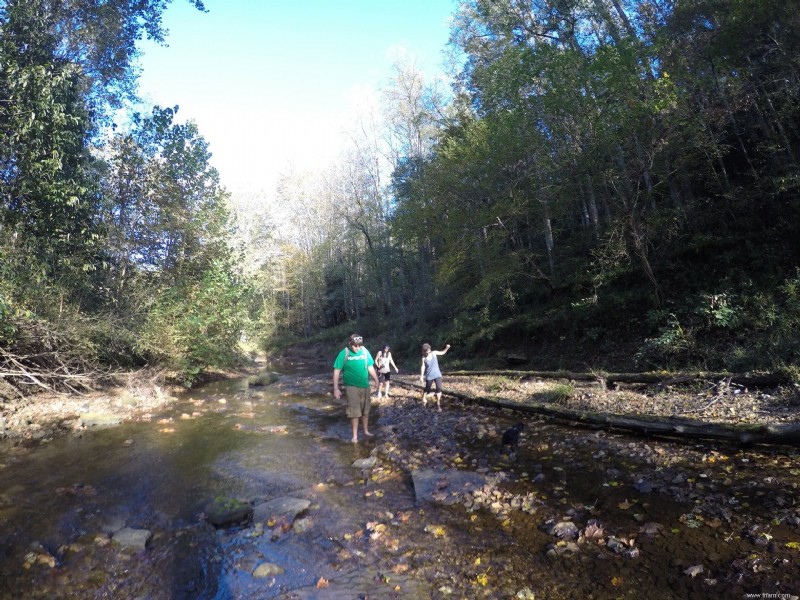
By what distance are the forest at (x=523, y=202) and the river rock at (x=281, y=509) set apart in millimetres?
7848

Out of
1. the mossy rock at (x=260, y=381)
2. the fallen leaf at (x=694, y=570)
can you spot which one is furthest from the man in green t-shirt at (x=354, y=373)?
the mossy rock at (x=260, y=381)

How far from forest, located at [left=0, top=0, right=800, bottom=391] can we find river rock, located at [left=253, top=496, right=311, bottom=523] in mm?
→ 7848

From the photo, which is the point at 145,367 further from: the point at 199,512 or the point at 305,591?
the point at 305,591

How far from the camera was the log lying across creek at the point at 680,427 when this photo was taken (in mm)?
5715

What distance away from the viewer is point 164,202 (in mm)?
17703

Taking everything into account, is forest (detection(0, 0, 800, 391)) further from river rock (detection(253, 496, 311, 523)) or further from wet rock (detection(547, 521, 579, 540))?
river rock (detection(253, 496, 311, 523))

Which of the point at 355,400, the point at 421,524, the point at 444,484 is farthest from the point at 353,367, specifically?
the point at 421,524

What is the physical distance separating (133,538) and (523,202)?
1581 centimetres

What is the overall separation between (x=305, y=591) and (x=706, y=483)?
457 cm

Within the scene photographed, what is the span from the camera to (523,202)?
1703cm

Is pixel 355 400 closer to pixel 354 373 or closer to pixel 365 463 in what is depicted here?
pixel 354 373

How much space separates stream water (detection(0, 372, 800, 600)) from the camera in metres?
3.68

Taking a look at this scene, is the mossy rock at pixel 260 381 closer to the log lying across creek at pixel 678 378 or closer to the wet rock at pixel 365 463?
the log lying across creek at pixel 678 378

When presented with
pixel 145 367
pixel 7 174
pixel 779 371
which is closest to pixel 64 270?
pixel 7 174
